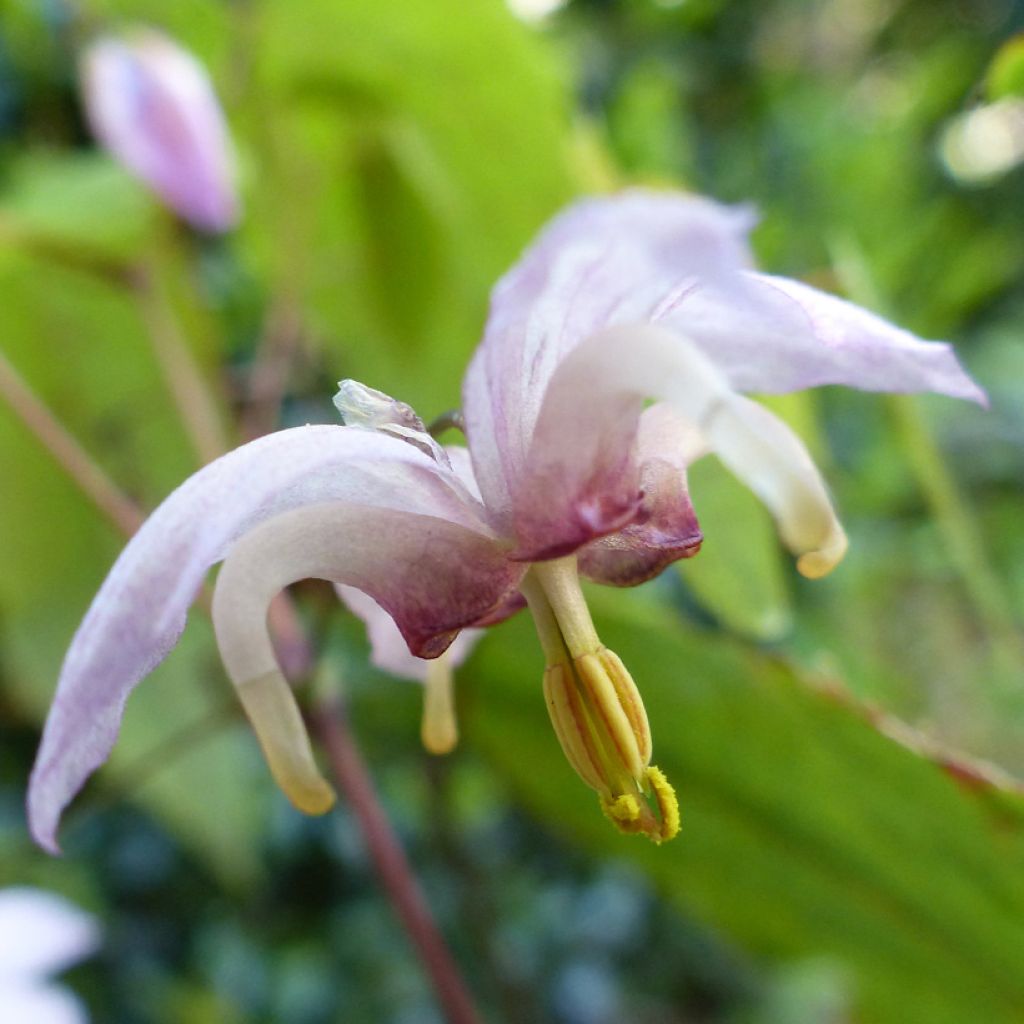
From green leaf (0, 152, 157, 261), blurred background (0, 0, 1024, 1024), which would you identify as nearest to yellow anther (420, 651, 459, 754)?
blurred background (0, 0, 1024, 1024)

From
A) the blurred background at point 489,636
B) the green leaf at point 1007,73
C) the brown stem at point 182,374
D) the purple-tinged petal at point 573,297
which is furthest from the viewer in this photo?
the brown stem at point 182,374

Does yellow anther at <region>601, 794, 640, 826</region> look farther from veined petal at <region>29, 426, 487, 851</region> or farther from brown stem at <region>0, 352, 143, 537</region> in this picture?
brown stem at <region>0, 352, 143, 537</region>

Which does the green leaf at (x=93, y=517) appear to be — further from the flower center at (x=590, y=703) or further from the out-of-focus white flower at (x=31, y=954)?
the flower center at (x=590, y=703)

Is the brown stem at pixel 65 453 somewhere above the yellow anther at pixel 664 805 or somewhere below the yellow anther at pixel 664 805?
→ above

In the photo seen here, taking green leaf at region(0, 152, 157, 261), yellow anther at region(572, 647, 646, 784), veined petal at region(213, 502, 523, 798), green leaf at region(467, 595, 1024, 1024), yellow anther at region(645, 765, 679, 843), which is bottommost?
green leaf at region(467, 595, 1024, 1024)

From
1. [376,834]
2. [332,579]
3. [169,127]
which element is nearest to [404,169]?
[169,127]

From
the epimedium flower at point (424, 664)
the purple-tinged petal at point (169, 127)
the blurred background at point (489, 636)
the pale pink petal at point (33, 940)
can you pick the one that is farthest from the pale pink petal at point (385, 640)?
the purple-tinged petal at point (169, 127)
